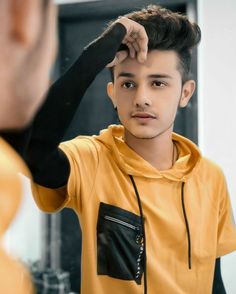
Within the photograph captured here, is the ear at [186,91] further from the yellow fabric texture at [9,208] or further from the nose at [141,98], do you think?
the yellow fabric texture at [9,208]

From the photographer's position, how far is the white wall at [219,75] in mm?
1490

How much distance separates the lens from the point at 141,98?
85cm

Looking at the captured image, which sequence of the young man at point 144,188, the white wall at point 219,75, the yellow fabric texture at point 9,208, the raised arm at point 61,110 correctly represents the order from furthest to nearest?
the white wall at point 219,75 < the young man at point 144,188 < the raised arm at point 61,110 < the yellow fabric texture at point 9,208

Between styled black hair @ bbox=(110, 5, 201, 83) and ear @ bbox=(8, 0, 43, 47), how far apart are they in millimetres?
689

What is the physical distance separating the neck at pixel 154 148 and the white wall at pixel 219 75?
604 mm

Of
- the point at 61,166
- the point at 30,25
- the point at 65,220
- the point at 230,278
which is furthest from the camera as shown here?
the point at 65,220

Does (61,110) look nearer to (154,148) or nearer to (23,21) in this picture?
(154,148)

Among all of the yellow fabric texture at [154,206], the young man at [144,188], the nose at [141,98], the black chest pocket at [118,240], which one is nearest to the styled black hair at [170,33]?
the young man at [144,188]

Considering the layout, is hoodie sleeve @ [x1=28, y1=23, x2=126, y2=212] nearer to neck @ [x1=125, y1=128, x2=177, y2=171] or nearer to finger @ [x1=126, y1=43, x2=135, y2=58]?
finger @ [x1=126, y1=43, x2=135, y2=58]

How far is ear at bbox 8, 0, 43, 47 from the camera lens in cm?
21

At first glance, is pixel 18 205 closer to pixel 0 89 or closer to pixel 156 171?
pixel 0 89

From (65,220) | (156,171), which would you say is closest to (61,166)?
(156,171)

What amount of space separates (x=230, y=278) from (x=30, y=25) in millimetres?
1424

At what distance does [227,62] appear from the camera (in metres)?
1.50
